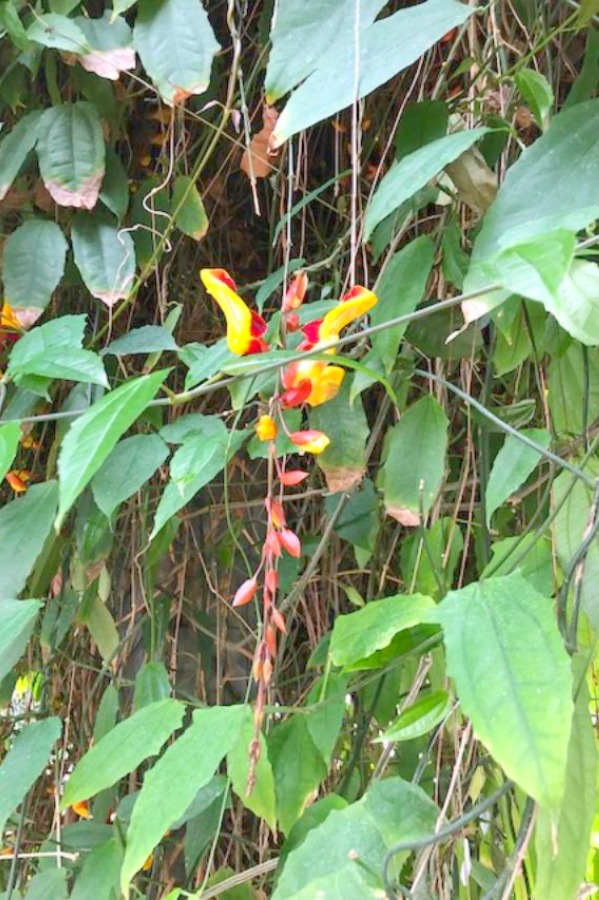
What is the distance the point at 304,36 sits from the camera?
1.67 feet

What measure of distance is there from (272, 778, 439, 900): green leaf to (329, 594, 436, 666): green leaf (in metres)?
0.07

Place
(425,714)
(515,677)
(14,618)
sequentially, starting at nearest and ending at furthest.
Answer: (515,677), (425,714), (14,618)

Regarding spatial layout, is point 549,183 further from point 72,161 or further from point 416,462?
point 72,161

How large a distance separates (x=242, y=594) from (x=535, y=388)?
0.43 meters

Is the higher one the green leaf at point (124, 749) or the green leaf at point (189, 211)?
the green leaf at point (189, 211)

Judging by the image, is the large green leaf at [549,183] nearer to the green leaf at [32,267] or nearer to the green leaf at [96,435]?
the green leaf at [96,435]

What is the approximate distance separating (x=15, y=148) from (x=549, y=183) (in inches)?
18.1


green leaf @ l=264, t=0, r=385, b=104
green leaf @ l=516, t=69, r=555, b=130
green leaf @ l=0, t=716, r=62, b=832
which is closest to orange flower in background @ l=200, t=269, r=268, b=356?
green leaf @ l=264, t=0, r=385, b=104

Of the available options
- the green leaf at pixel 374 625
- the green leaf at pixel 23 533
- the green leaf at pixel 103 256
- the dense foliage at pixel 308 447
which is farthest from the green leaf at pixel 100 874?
the green leaf at pixel 103 256

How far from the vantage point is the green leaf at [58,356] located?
59 centimetres

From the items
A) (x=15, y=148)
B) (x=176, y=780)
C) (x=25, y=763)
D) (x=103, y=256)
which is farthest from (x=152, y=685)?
(x=15, y=148)

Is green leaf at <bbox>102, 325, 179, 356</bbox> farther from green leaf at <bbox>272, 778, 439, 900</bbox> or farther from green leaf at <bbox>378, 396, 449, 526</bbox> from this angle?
green leaf at <bbox>272, 778, 439, 900</bbox>

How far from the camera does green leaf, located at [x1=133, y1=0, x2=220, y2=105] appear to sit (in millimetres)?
630

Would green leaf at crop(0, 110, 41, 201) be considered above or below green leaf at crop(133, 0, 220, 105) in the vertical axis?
below
